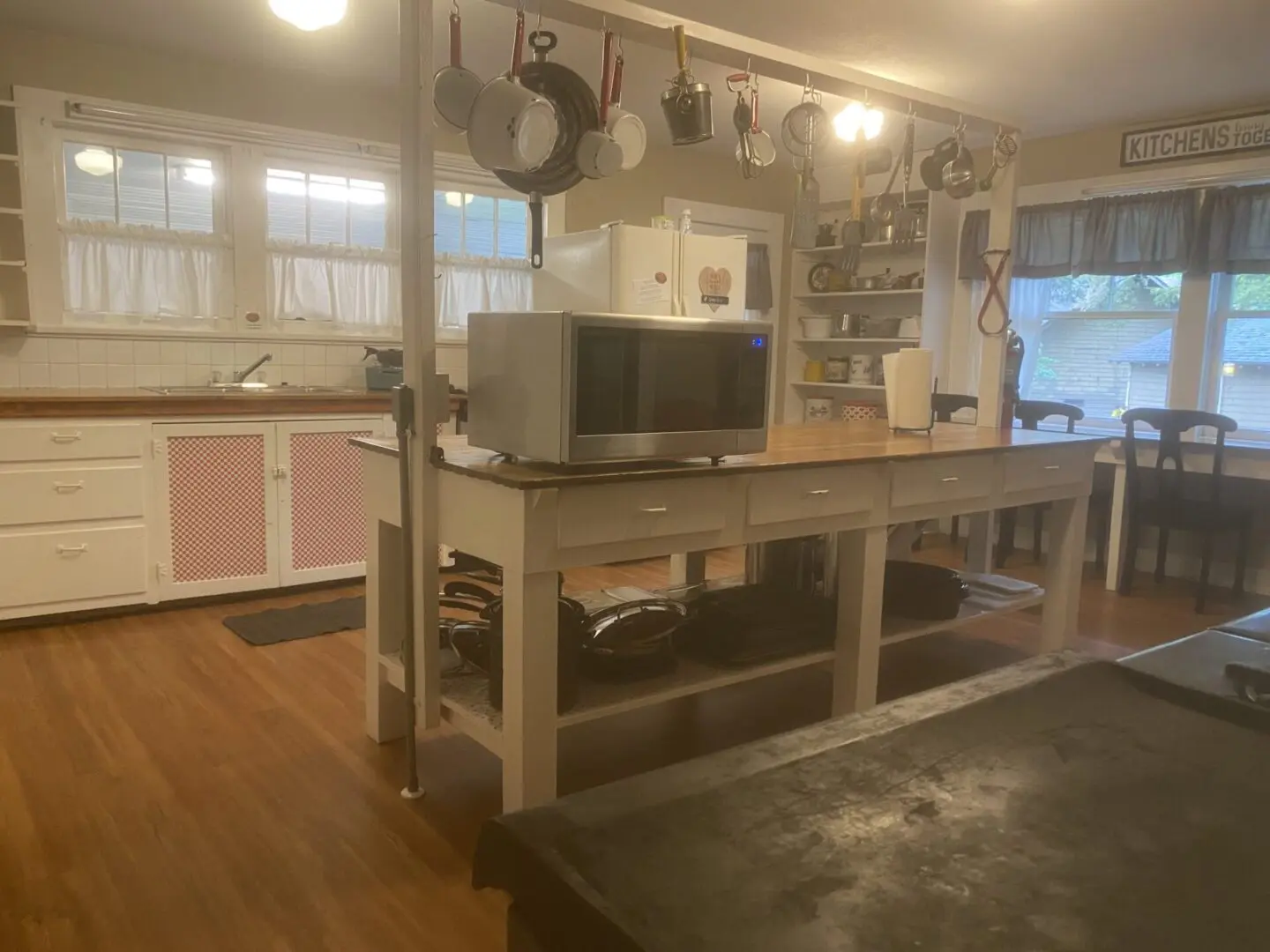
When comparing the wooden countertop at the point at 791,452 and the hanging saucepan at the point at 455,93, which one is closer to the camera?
the wooden countertop at the point at 791,452

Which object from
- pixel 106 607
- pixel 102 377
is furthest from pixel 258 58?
pixel 106 607

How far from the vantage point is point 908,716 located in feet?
A: 3.14

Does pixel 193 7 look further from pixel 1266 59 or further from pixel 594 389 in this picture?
pixel 1266 59

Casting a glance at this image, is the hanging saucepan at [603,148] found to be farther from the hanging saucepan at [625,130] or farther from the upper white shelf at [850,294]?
the upper white shelf at [850,294]

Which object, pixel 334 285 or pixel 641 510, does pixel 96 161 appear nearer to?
pixel 334 285

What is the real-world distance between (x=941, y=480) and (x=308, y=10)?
7.47 feet

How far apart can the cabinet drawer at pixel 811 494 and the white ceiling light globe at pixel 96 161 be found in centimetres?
348

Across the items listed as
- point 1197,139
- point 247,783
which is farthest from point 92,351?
point 1197,139

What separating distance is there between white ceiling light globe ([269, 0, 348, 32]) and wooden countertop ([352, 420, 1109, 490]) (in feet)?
4.23

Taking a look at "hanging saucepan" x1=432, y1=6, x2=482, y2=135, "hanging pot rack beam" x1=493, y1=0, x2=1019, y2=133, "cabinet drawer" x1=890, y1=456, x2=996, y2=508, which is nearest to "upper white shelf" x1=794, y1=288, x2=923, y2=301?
"hanging pot rack beam" x1=493, y1=0, x2=1019, y2=133

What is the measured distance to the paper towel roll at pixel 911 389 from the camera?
3.01 m

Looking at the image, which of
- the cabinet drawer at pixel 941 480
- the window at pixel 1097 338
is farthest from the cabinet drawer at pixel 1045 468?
the window at pixel 1097 338

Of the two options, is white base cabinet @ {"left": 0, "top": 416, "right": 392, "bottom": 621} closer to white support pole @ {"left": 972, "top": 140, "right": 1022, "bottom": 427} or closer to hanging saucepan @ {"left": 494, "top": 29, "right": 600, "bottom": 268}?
hanging saucepan @ {"left": 494, "top": 29, "right": 600, "bottom": 268}

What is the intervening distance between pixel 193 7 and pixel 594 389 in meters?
2.75
